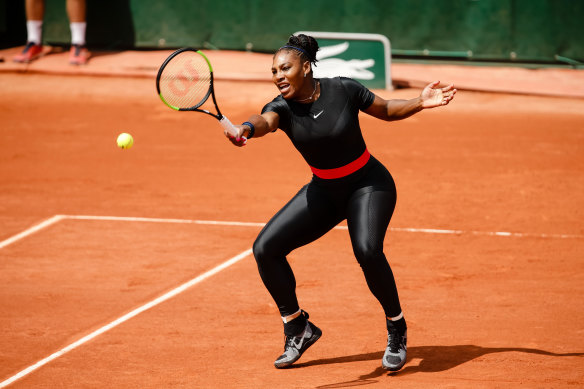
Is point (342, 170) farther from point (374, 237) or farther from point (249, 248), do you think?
point (249, 248)

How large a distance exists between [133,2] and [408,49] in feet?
18.0

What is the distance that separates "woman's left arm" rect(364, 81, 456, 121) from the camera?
619 centimetres

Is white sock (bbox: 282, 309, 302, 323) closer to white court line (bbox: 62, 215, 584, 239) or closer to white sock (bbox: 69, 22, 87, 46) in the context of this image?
white court line (bbox: 62, 215, 584, 239)

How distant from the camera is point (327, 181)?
622 cm

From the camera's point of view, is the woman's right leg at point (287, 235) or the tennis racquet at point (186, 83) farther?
the tennis racquet at point (186, 83)

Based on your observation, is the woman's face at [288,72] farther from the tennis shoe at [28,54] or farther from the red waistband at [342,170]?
the tennis shoe at [28,54]

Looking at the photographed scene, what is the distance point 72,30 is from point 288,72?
11924mm

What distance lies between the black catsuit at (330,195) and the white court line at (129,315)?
5.24 feet

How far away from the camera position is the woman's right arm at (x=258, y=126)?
5625mm

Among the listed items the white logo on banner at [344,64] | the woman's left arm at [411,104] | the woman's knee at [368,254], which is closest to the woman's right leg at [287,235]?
the woman's knee at [368,254]

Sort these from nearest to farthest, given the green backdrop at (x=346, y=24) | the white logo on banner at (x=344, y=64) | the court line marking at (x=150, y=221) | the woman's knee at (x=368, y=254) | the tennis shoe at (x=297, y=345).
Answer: the woman's knee at (x=368, y=254) < the tennis shoe at (x=297, y=345) < the court line marking at (x=150, y=221) < the white logo on banner at (x=344, y=64) < the green backdrop at (x=346, y=24)

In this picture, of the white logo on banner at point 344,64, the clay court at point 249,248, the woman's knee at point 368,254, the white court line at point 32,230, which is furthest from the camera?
the white logo on banner at point 344,64

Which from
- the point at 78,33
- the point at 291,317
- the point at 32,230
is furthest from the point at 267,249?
the point at 78,33

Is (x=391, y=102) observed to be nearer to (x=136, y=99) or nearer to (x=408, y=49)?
(x=136, y=99)
